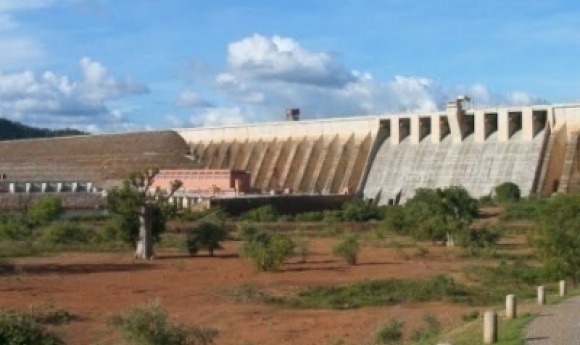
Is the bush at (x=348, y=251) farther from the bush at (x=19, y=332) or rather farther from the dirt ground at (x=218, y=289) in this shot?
the bush at (x=19, y=332)

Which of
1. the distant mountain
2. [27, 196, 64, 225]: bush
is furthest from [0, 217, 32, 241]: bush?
the distant mountain

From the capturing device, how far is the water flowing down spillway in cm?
6391

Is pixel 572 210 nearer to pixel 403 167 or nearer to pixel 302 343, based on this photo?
pixel 302 343

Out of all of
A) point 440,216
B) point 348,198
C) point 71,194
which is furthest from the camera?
point 71,194

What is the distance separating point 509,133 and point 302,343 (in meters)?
50.3

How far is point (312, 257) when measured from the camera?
127 feet

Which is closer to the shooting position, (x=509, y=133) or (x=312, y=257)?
(x=312, y=257)

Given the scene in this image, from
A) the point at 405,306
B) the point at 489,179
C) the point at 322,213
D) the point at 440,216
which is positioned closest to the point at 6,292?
the point at 405,306

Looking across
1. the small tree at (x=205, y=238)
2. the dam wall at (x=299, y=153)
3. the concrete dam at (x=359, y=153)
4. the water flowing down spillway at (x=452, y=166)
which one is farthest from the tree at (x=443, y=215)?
the dam wall at (x=299, y=153)

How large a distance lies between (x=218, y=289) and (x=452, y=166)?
42.9 meters

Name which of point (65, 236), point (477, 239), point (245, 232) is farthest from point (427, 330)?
point (65, 236)

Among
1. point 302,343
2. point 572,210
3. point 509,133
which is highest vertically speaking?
point 509,133

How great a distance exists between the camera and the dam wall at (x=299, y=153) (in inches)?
2997

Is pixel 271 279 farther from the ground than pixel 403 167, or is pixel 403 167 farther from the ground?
pixel 403 167
